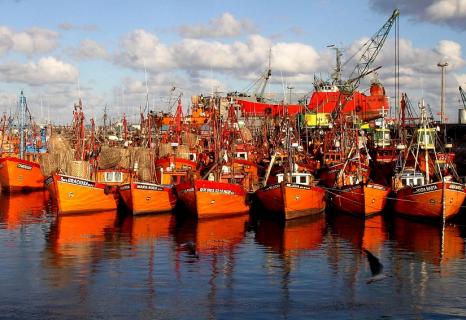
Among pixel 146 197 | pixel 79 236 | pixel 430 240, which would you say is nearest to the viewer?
pixel 430 240

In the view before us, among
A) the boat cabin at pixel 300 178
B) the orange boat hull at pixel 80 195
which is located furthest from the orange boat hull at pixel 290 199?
the orange boat hull at pixel 80 195

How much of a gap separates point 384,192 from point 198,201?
14882 millimetres

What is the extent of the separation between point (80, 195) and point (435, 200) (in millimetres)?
26995

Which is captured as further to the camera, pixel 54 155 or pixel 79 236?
pixel 54 155

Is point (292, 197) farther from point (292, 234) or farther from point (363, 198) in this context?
point (363, 198)

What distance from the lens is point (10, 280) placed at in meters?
28.7

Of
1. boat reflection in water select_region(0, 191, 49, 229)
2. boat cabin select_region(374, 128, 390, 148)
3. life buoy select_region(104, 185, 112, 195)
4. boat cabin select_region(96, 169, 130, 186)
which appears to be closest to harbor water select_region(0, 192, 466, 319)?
boat reflection in water select_region(0, 191, 49, 229)

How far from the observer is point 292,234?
42938 mm

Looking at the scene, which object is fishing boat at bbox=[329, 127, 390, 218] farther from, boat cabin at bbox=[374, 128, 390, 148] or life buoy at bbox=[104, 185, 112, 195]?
boat cabin at bbox=[374, 128, 390, 148]

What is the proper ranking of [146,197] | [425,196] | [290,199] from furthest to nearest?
[146,197] < [290,199] < [425,196]

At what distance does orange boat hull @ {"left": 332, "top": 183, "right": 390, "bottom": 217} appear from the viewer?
49.5 meters

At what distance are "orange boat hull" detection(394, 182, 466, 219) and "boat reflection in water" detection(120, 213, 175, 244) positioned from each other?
710 inches

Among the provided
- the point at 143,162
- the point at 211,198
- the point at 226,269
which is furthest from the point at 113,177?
the point at 226,269

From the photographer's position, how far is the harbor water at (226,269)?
24.6 metres
